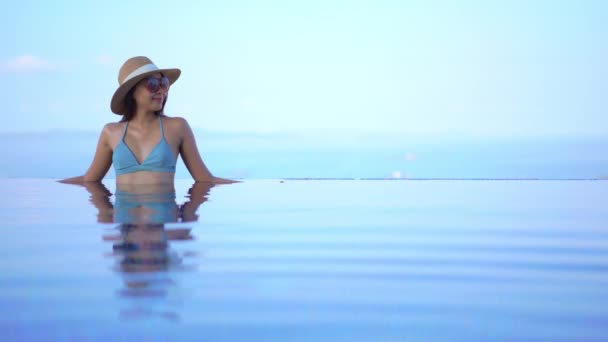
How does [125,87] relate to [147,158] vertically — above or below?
above

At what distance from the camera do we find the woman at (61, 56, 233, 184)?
532 centimetres

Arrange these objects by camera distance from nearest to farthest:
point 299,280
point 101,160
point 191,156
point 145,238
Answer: point 299,280
point 145,238
point 191,156
point 101,160

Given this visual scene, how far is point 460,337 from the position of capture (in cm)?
119

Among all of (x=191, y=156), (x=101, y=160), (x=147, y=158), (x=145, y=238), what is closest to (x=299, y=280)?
(x=145, y=238)

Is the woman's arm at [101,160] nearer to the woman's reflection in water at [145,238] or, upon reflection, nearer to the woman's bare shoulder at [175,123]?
the woman's bare shoulder at [175,123]

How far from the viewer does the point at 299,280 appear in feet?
5.65

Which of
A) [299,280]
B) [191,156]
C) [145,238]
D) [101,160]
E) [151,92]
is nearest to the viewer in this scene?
[299,280]

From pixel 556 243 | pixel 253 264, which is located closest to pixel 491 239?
pixel 556 243

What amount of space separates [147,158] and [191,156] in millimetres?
390

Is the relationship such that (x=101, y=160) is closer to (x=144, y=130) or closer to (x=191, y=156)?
(x=144, y=130)

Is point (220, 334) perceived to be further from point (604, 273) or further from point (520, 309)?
point (604, 273)

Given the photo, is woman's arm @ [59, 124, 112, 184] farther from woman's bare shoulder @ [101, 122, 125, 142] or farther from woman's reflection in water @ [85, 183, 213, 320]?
woman's reflection in water @ [85, 183, 213, 320]

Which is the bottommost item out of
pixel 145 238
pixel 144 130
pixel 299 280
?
pixel 299 280

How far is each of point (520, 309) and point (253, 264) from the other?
757 mm
